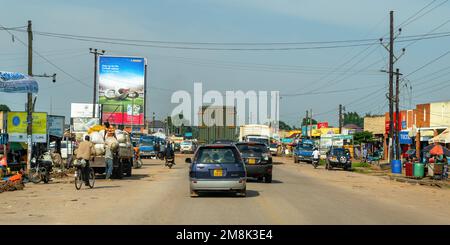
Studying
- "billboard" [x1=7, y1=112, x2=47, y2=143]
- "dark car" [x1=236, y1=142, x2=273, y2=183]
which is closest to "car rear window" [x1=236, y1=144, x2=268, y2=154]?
"dark car" [x1=236, y1=142, x2=273, y2=183]

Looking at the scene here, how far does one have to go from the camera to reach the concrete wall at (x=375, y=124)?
7594 centimetres

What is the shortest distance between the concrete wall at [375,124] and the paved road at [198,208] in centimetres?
5714

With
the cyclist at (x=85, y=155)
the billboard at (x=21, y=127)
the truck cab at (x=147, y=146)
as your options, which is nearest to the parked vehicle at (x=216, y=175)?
the cyclist at (x=85, y=155)

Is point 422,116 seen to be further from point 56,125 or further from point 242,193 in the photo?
point 242,193

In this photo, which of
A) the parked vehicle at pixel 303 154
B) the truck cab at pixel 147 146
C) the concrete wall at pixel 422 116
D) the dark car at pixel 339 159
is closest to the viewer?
the dark car at pixel 339 159

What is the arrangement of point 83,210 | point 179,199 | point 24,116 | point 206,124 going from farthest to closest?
point 206,124, point 24,116, point 179,199, point 83,210

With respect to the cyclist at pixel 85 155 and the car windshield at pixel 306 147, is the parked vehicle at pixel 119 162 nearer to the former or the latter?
the cyclist at pixel 85 155

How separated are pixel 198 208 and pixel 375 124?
219 feet

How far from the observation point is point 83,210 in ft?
48.7

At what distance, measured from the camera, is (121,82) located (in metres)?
61.5
